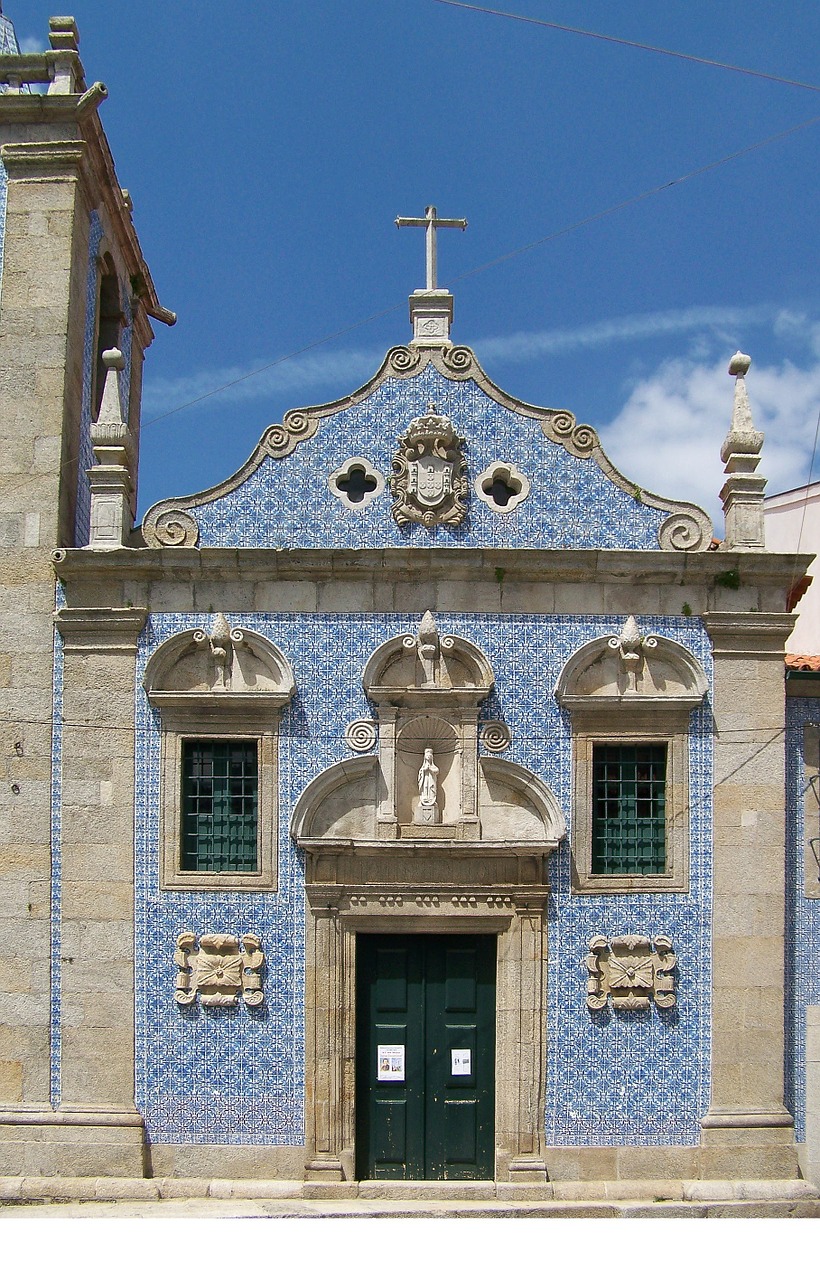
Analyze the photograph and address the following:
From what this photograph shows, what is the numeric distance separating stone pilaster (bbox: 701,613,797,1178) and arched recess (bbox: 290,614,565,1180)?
1.46 meters

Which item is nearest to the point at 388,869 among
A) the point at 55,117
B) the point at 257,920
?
the point at 257,920

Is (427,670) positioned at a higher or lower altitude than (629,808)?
higher

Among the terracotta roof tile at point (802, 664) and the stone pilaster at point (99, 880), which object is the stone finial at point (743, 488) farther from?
the stone pilaster at point (99, 880)

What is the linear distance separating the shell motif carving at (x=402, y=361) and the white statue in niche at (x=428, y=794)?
3.39 meters

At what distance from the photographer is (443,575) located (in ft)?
37.0

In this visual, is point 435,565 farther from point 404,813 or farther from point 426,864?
point 426,864

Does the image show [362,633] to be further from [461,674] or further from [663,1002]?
[663,1002]

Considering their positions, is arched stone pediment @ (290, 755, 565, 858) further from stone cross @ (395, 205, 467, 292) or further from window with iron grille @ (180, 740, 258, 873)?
stone cross @ (395, 205, 467, 292)

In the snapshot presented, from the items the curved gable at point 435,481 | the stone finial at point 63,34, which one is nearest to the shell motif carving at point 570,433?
the curved gable at point 435,481

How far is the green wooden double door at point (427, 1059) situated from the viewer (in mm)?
10930

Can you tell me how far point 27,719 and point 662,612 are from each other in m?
5.49

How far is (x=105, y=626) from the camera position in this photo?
36.9ft

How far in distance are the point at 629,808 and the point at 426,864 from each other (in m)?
1.80

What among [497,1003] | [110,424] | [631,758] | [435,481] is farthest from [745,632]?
[110,424]
